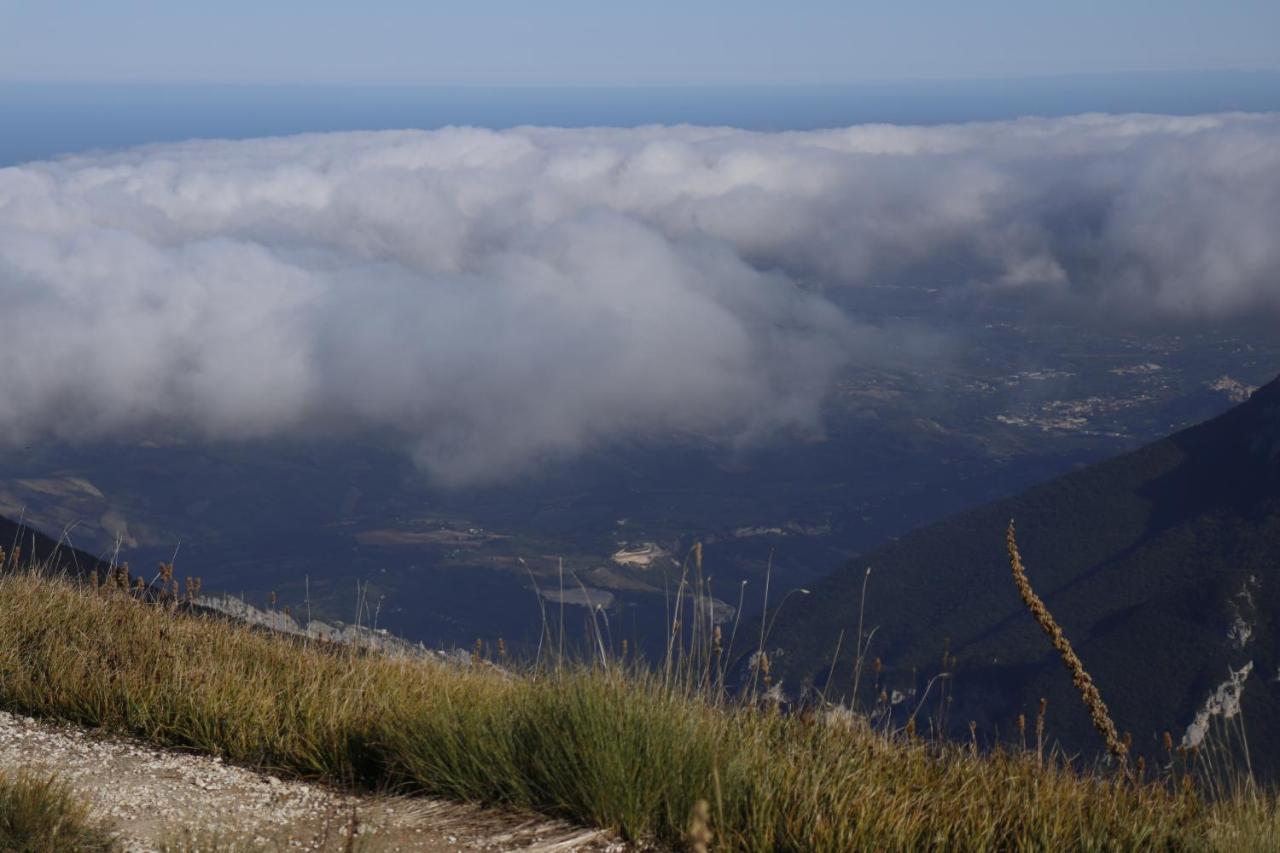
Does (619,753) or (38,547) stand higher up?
(619,753)

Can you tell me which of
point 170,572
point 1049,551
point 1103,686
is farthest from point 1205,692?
point 170,572

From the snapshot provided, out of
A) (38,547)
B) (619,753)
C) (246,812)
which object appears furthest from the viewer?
(38,547)

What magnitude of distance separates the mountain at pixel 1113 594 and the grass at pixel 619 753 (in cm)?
5610

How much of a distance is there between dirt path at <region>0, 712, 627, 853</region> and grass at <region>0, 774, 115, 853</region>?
5.3 inches

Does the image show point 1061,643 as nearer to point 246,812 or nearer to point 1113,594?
point 246,812

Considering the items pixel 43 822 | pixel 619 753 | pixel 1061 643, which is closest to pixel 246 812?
pixel 43 822

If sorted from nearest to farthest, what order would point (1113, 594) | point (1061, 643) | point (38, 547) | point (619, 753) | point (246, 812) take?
point (1061, 643), point (619, 753), point (246, 812), point (38, 547), point (1113, 594)

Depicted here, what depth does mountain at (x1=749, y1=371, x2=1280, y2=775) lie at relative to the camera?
82188mm

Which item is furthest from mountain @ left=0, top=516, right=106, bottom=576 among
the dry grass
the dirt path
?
the dry grass

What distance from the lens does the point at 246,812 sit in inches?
169

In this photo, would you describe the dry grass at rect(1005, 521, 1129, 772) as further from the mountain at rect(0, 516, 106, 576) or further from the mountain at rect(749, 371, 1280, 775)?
the mountain at rect(749, 371, 1280, 775)

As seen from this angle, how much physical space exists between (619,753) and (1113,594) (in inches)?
4340

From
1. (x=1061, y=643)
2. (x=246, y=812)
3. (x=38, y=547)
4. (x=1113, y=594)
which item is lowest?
(x=1113, y=594)

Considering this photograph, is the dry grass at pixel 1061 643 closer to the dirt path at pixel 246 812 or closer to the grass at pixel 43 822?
the dirt path at pixel 246 812
